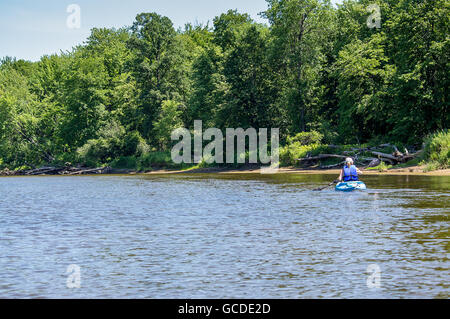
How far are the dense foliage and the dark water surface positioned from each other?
24230 mm

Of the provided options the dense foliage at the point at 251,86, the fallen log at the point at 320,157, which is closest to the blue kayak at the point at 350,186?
the dense foliage at the point at 251,86

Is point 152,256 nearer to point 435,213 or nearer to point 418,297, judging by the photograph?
point 418,297

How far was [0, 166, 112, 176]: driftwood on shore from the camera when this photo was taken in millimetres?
76500

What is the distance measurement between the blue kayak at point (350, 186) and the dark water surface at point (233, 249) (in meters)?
2.87

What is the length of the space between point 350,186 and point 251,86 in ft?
136

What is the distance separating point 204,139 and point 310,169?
2164 cm

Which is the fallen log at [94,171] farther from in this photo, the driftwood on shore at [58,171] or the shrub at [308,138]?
the shrub at [308,138]

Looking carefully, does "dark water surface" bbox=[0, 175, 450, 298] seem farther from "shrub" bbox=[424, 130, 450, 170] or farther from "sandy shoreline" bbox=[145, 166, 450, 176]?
"shrub" bbox=[424, 130, 450, 170]

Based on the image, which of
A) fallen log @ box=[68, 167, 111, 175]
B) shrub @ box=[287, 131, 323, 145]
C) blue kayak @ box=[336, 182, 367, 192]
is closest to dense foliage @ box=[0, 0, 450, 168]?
shrub @ box=[287, 131, 323, 145]

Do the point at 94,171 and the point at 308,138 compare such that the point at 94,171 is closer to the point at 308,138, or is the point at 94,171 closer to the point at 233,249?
the point at 308,138

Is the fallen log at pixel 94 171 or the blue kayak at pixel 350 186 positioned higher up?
the blue kayak at pixel 350 186

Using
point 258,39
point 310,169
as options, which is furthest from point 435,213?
point 258,39

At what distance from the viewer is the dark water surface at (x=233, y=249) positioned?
35.0 ft

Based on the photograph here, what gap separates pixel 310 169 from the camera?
55.0 m
